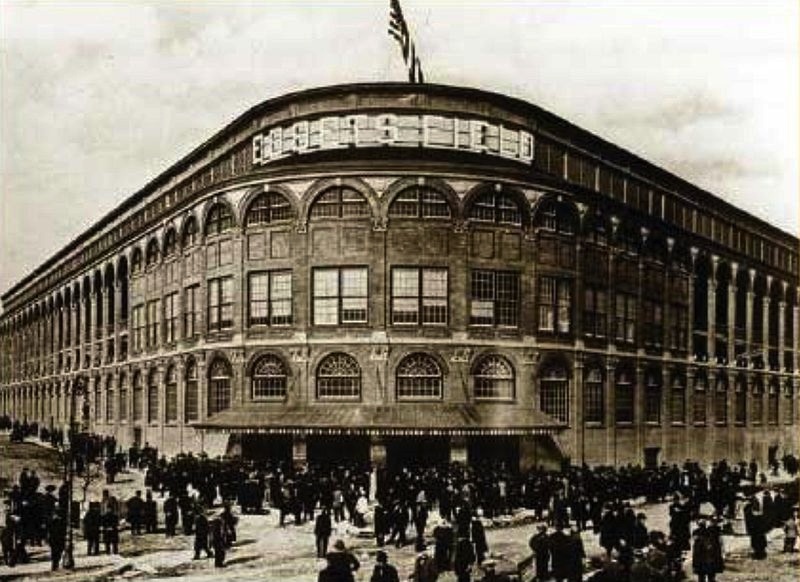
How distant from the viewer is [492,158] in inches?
1494

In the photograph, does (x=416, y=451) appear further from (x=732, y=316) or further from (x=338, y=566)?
(x=732, y=316)

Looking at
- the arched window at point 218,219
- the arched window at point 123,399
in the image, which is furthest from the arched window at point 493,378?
the arched window at point 123,399

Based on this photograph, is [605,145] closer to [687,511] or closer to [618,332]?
[618,332]

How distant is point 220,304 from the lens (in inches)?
1603

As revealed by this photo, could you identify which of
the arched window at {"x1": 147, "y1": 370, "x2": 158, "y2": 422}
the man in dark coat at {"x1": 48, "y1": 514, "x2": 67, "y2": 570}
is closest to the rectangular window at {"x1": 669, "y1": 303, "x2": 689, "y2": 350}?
the arched window at {"x1": 147, "y1": 370, "x2": 158, "y2": 422}

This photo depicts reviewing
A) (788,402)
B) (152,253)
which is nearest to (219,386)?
(152,253)

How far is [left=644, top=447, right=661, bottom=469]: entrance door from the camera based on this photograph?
4483 centimetres

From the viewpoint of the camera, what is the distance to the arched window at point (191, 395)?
140ft

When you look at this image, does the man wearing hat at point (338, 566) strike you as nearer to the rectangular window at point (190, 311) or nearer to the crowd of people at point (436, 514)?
the crowd of people at point (436, 514)

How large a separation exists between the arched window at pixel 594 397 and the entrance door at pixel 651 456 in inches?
158

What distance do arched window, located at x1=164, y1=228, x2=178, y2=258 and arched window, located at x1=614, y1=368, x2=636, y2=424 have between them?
20.1 m

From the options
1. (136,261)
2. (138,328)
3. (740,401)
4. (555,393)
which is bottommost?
(740,401)

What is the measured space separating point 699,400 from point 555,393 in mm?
13727

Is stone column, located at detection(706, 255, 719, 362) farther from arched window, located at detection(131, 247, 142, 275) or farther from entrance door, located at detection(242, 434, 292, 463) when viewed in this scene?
arched window, located at detection(131, 247, 142, 275)
